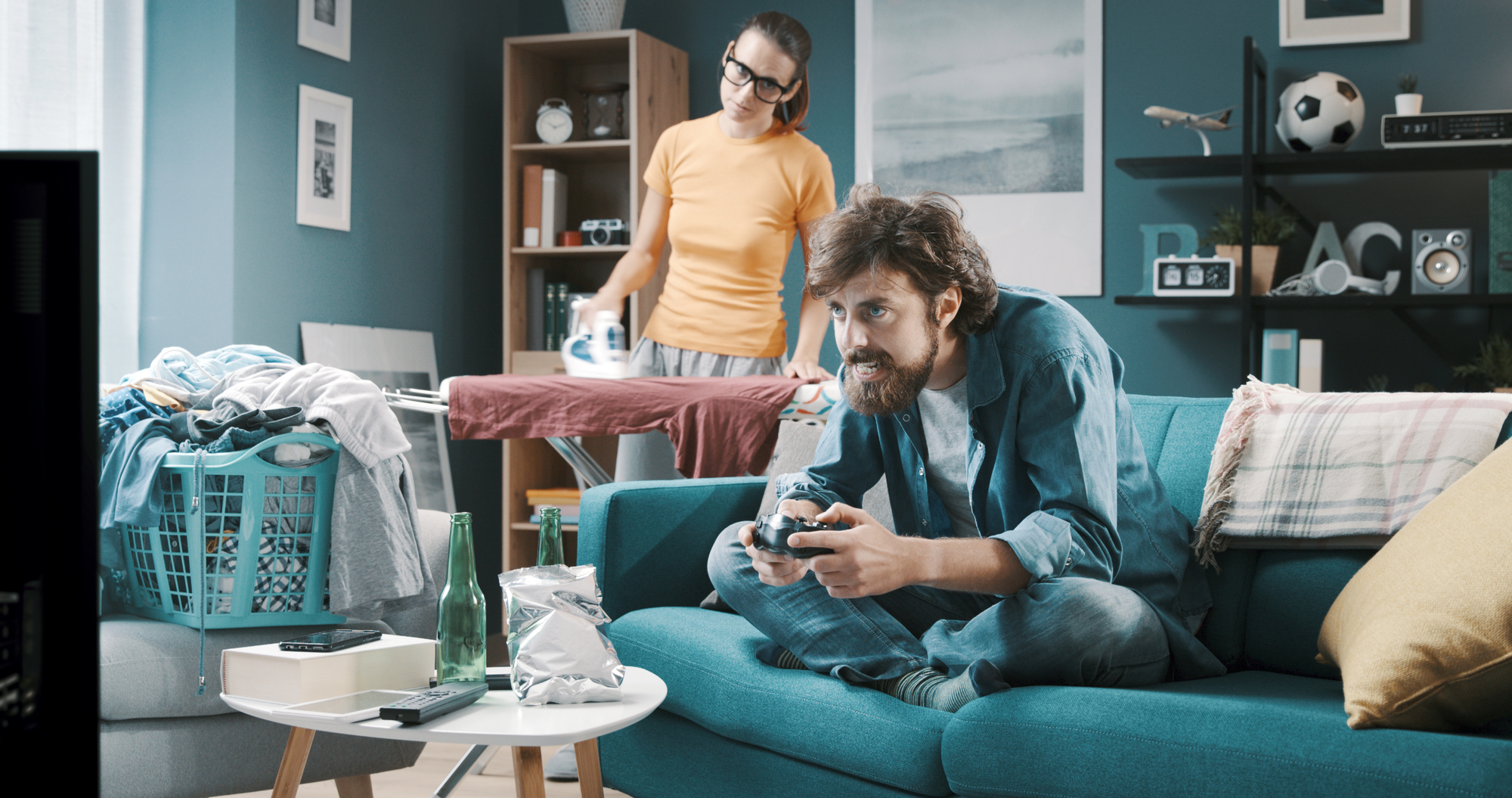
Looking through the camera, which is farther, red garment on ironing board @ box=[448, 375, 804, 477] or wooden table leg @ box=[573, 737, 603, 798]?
red garment on ironing board @ box=[448, 375, 804, 477]

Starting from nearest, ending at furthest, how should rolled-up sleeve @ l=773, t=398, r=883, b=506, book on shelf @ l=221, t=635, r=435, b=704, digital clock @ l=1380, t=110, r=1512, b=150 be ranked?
book on shelf @ l=221, t=635, r=435, b=704
rolled-up sleeve @ l=773, t=398, r=883, b=506
digital clock @ l=1380, t=110, r=1512, b=150

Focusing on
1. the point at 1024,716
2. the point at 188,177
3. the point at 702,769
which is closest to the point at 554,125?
the point at 188,177

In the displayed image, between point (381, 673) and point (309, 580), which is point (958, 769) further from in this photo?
point (309, 580)

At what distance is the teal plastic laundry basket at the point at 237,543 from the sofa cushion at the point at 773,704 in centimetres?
49

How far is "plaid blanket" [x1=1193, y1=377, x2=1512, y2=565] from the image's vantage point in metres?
1.59

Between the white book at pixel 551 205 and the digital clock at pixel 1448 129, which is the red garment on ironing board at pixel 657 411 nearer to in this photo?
the white book at pixel 551 205

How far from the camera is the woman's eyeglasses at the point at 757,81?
8.21 feet

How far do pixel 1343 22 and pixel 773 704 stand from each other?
2.90 meters

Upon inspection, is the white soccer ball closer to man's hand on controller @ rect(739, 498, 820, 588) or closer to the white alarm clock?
the white alarm clock

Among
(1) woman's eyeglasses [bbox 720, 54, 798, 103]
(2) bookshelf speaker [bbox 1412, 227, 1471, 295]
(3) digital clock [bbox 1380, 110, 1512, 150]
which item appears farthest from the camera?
(2) bookshelf speaker [bbox 1412, 227, 1471, 295]

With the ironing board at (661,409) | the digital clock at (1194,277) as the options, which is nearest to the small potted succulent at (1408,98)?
the digital clock at (1194,277)

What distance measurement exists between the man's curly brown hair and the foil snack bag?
50 cm

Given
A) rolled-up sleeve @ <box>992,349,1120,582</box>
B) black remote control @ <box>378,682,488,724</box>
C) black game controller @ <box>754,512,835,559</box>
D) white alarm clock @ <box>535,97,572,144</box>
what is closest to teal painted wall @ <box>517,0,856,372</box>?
white alarm clock @ <box>535,97,572,144</box>

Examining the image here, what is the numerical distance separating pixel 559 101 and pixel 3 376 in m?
3.65
